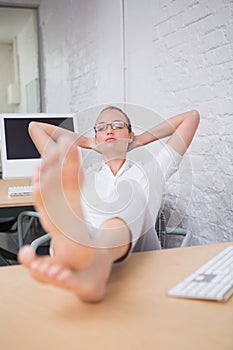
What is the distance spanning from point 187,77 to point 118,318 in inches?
68.3

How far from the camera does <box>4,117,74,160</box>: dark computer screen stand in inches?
97.9

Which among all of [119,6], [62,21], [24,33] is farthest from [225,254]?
[24,33]

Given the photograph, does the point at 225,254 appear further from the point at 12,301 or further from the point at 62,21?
the point at 62,21

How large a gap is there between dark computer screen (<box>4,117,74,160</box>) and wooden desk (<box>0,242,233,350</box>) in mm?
1583

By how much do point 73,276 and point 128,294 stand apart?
21 cm

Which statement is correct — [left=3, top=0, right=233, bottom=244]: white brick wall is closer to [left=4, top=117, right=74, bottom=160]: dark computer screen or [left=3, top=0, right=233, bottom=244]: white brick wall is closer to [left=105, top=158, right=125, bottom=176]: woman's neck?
[left=105, top=158, right=125, bottom=176]: woman's neck

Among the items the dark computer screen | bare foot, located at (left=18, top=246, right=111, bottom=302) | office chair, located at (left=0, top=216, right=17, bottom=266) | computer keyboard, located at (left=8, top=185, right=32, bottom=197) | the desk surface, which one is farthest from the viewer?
office chair, located at (left=0, top=216, right=17, bottom=266)

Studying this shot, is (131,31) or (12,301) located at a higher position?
(131,31)

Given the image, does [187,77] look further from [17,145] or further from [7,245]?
[7,245]

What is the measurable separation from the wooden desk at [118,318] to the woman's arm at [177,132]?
63cm

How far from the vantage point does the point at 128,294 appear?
2.80 ft

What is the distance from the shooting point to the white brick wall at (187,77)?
200 cm

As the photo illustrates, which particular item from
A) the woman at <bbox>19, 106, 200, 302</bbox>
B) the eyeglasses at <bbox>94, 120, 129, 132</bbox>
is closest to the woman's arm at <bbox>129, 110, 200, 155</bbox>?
the eyeglasses at <bbox>94, 120, 129, 132</bbox>

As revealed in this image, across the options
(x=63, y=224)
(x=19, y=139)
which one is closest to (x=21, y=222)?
(x=19, y=139)
